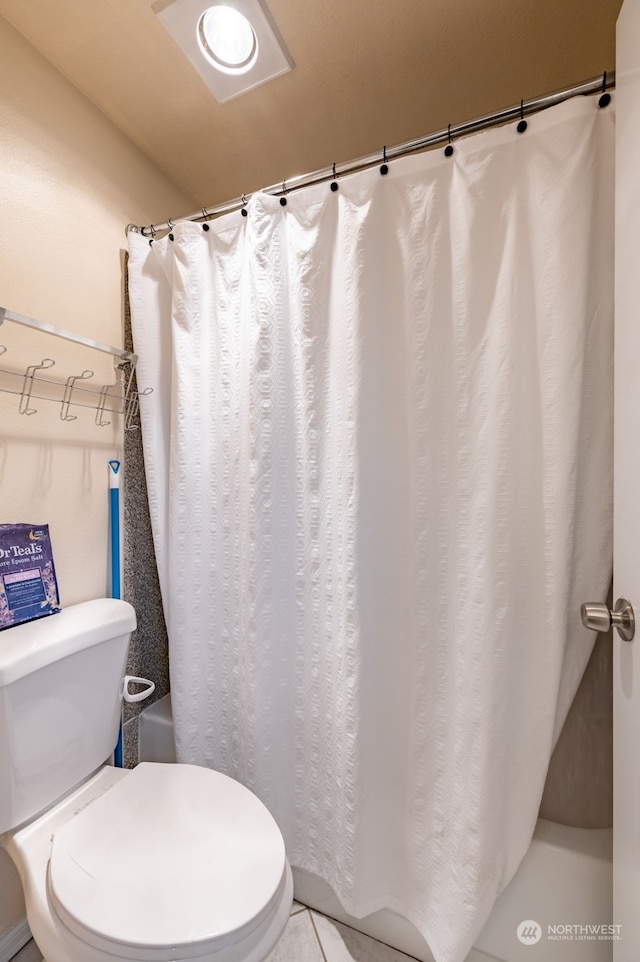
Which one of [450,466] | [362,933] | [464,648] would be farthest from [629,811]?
[362,933]

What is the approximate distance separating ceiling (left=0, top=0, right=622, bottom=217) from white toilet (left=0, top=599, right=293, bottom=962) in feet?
4.74

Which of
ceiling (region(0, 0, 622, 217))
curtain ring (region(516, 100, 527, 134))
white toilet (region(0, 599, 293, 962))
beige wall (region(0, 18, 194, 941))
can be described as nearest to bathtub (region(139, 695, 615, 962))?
white toilet (region(0, 599, 293, 962))

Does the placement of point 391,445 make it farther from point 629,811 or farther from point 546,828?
point 546,828

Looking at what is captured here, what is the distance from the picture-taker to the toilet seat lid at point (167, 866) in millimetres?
646

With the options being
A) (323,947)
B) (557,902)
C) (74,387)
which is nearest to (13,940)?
(323,947)

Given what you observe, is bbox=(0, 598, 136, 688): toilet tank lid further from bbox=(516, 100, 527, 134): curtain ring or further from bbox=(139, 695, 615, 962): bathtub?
bbox=(516, 100, 527, 134): curtain ring

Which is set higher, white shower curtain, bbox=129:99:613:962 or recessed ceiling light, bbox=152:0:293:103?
recessed ceiling light, bbox=152:0:293:103

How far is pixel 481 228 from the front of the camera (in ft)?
2.94

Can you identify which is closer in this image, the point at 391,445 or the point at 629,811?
the point at 629,811

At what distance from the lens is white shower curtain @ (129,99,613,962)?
838mm

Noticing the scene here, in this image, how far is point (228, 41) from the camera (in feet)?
3.26

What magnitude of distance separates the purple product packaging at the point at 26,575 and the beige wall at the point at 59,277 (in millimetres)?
53

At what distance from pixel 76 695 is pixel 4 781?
7.1 inches

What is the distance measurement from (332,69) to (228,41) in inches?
10.6
